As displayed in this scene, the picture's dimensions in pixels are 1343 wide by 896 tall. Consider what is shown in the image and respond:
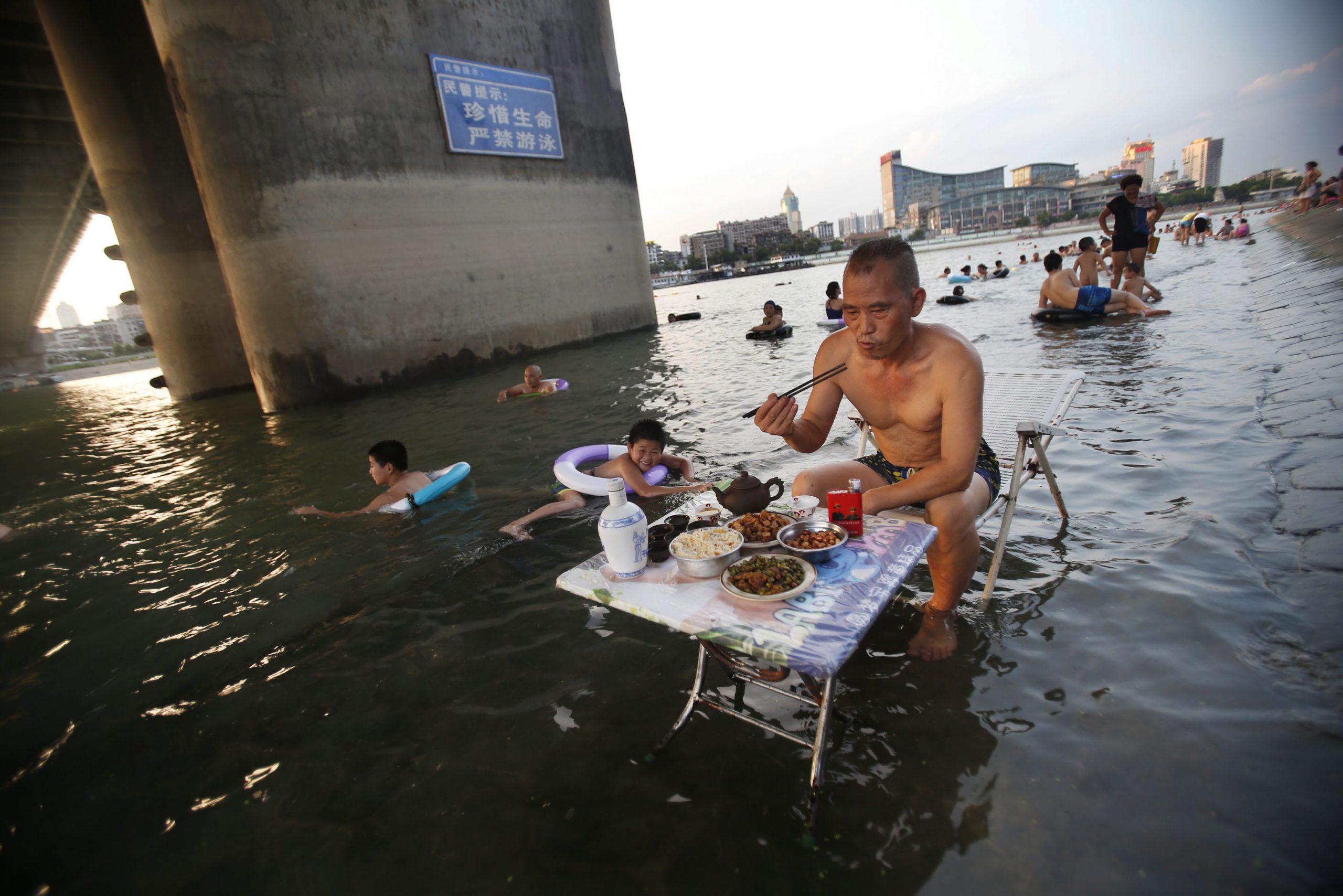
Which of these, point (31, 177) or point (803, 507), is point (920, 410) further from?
point (31, 177)

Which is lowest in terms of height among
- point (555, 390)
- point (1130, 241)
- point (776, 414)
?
point (555, 390)

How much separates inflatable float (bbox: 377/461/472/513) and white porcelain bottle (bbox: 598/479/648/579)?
3682 millimetres

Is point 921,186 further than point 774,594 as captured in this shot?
Yes

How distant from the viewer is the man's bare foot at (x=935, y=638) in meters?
2.40

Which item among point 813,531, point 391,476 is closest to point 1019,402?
point 813,531

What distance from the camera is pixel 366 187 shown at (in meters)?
12.1

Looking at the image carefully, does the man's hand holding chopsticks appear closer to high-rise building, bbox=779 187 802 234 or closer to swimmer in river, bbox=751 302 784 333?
swimmer in river, bbox=751 302 784 333

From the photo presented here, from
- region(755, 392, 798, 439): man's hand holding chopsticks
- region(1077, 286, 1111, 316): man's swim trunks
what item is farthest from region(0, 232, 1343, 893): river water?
region(1077, 286, 1111, 316): man's swim trunks

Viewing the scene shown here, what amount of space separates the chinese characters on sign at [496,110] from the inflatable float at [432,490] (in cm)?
1141

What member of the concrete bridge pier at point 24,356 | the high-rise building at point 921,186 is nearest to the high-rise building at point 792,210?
the high-rise building at point 921,186

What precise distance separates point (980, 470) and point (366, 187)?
1358cm

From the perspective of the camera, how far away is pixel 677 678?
8.32 ft

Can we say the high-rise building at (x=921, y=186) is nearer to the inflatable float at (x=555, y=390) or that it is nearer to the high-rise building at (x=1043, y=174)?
the high-rise building at (x=1043, y=174)

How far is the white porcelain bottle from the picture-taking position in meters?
1.86
